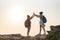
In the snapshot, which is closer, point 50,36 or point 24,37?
point 50,36

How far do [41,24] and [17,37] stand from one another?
2.00ft

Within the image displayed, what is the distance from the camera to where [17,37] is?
14.5 feet

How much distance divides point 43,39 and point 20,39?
0.51 m

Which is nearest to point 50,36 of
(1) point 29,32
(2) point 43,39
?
(2) point 43,39

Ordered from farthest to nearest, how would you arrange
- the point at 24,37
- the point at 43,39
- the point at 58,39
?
the point at 24,37
the point at 43,39
the point at 58,39

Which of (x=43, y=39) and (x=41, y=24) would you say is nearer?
(x=43, y=39)

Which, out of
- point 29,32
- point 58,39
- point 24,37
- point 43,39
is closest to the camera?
point 58,39

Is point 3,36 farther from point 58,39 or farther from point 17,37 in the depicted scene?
point 58,39

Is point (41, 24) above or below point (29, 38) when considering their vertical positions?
above

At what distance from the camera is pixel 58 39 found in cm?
368

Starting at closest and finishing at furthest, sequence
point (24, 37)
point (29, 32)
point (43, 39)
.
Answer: point (43, 39)
point (24, 37)
point (29, 32)

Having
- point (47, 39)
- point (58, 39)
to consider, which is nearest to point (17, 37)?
point (47, 39)

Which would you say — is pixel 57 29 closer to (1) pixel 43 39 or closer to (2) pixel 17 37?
(1) pixel 43 39

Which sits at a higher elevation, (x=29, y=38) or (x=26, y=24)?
(x=26, y=24)
